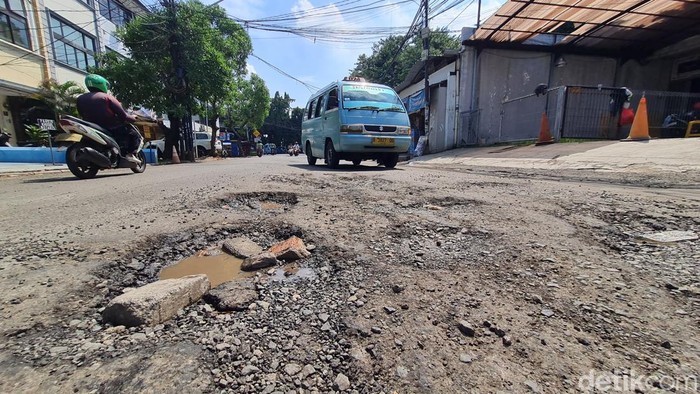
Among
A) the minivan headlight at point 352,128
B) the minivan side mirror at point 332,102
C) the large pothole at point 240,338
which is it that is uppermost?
the minivan side mirror at point 332,102

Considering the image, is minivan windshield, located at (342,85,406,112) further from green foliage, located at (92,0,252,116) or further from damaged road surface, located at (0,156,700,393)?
green foliage, located at (92,0,252,116)

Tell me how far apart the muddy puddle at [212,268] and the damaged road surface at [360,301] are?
0.01 metres

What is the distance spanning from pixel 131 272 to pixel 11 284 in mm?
460

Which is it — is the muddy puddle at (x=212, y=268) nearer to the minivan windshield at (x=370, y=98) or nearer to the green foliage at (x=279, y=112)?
the minivan windshield at (x=370, y=98)

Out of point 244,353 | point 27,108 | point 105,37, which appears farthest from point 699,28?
point 105,37

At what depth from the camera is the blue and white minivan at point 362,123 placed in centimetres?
627

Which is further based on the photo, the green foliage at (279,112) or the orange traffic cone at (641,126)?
the green foliage at (279,112)

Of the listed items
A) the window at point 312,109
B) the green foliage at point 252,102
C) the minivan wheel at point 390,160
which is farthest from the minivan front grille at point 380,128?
the green foliage at point 252,102

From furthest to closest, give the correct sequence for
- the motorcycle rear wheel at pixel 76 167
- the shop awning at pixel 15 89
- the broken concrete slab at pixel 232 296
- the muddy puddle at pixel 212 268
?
the shop awning at pixel 15 89, the motorcycle rear wheel at pixel 76 167, the muddy puddle at pixel 212 268, the broken concrete slab at pixel 232 296

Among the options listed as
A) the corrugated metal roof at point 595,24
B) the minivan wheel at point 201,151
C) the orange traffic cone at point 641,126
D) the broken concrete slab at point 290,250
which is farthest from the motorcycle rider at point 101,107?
the minivan wheel at point 201,151

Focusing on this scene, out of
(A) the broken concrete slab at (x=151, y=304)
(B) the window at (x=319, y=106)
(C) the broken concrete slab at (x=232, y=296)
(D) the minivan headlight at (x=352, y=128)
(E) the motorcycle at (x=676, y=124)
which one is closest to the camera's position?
(A) the broken concrete slab at (x=151, y=304)

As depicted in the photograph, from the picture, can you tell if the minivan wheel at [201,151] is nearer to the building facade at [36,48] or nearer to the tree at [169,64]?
the building facade at [36,48]

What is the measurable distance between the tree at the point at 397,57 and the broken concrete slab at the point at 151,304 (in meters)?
26.4

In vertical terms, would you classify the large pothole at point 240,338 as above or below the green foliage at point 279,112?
below
